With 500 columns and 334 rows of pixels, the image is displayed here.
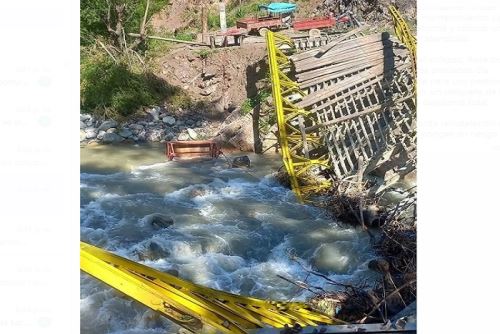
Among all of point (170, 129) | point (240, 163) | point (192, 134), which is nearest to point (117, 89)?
point (170, 129)

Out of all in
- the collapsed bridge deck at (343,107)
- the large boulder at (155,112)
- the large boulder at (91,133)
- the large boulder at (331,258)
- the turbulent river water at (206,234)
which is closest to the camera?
the turbulent river water at (206,234)

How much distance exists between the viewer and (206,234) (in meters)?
8.34

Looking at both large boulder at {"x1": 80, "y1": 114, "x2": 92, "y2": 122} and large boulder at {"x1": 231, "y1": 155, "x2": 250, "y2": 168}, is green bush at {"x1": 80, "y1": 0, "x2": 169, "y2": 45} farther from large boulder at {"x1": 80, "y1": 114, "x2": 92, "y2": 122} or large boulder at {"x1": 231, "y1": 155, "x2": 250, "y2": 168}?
large boulder at {"x1": 231, "y1": 155, "x2": 250, "y2": 168}

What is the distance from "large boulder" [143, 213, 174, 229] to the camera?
28.2ft

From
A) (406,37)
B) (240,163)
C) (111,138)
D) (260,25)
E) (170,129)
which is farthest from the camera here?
(260,25)

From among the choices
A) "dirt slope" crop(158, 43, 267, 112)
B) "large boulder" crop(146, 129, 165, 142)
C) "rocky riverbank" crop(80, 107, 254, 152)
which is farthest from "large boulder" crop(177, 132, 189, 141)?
"dirt slope" crop(158, 43, 267, 112)

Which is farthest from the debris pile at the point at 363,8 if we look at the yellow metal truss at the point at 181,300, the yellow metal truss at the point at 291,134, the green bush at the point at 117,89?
the yellow metal truss at the point at 181,300

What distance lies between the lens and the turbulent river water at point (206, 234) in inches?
263

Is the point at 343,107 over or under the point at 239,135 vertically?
over

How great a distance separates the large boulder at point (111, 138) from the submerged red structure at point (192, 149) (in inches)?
71.9

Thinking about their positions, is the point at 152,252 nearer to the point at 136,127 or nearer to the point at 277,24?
the point at 136,127

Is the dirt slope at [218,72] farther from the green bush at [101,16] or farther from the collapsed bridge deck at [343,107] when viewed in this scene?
the collapsed bridge deck at [343,107]

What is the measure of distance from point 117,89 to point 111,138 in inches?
95.1

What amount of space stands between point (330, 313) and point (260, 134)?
24.7ft
